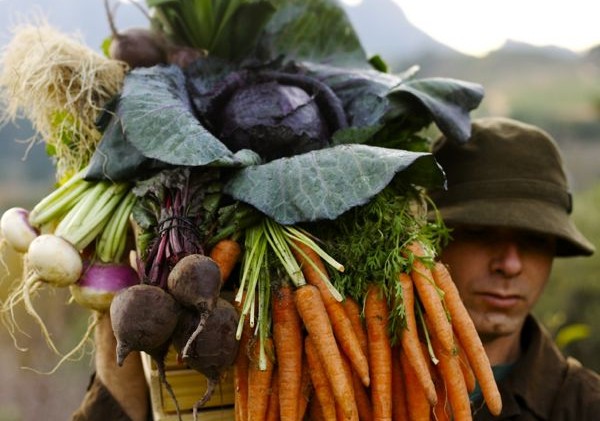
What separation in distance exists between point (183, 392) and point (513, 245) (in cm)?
117

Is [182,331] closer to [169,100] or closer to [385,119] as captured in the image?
[169,100]

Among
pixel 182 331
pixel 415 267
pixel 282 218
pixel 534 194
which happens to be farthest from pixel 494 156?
pixel 182 331

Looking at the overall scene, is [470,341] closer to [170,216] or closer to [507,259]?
[507,259]

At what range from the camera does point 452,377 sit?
1.67 m

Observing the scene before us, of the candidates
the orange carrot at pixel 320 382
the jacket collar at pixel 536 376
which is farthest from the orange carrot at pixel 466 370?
the jacket collar at pixel 536 376

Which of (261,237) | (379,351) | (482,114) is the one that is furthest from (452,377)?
(482,114)

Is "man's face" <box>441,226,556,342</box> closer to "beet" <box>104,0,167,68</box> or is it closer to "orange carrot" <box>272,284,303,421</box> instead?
"orange carrot" <box>272,284,303,421</box>

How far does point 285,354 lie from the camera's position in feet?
5.24

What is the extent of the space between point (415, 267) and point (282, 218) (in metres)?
0.35

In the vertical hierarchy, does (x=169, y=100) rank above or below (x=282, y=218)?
above

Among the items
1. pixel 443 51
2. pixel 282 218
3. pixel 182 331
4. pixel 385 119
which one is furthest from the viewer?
pixel 443 51

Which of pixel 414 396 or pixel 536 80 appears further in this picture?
pixel 536 80

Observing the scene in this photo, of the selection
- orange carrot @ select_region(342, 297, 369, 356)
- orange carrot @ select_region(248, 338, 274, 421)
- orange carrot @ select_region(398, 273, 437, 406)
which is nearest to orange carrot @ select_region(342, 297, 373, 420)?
orange carrot @ select_region(342, 297, 369, 356)

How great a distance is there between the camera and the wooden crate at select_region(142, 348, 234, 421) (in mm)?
1742
